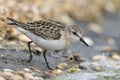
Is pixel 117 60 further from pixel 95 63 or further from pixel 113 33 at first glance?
pixel 113 33

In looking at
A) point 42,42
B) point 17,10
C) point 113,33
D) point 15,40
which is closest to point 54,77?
point 42,42

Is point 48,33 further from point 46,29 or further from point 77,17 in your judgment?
point 77,17

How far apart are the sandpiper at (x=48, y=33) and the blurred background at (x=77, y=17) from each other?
3.37 ft

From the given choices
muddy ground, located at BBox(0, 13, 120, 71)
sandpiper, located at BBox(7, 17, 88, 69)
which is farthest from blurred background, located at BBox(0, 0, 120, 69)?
sandpiper, located at BBox(7, 17, 88, 69)

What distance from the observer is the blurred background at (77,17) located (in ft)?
34.9

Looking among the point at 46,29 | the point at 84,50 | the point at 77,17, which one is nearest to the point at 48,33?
the point at 46,29

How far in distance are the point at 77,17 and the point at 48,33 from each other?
5.75m

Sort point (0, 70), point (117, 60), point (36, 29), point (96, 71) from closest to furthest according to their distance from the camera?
point (0, 70)
point (36, 29)
point (96, 71)
point (117, 60)

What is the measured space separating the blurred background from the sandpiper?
1.03 m

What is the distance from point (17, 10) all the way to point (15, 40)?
142cm

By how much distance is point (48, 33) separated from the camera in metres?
8.90

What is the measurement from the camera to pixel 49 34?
29.2 ft

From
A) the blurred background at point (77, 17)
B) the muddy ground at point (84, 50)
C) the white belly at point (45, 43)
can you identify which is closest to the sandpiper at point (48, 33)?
the white belly at point (45, 43)

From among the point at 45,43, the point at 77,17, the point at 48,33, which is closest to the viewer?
the point at 45,43
